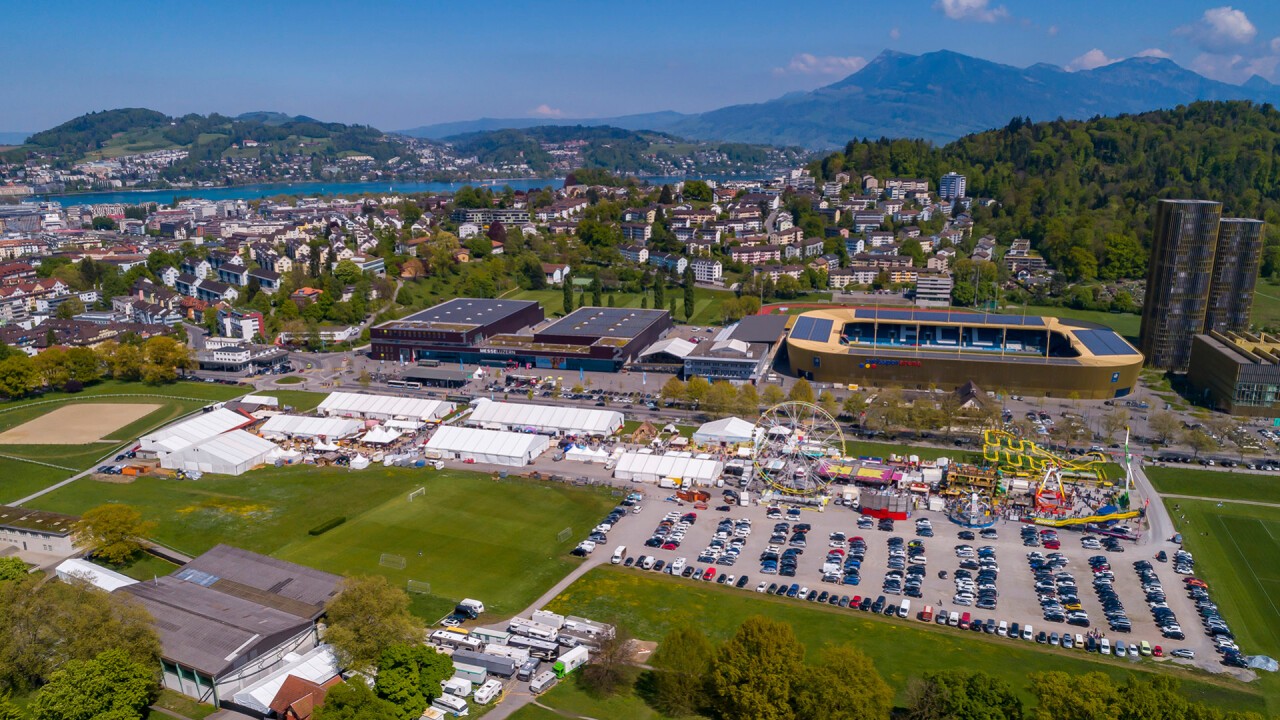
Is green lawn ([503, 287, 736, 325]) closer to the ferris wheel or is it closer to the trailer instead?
the ferris wheel

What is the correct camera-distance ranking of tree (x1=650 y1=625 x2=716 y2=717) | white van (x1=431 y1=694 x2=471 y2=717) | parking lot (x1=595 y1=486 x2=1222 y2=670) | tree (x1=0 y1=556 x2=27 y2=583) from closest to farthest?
tree (x1=650 y1=625 x2=716 y2=717) < white van (x1=431 y1=694 x2=471 y2=717) < tree (x1=0 y1=556 x2=27 y2=583) < parking lot (x1=595 y1=486 x2=1222 y2=670)

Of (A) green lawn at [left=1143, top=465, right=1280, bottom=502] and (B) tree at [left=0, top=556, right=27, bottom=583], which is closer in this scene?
(B) tree at [left=0, top=556, right=27, bottom=583]

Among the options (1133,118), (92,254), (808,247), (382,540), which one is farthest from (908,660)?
(1133,118)

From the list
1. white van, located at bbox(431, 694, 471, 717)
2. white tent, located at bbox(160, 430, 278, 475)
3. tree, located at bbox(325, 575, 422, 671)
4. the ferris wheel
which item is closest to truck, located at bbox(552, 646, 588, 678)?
white van, located at bbox(431, 694, 471, 717)

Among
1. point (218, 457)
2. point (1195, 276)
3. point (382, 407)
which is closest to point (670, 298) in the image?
point (382, 407)

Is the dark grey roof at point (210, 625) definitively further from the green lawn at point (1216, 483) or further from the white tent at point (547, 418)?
the green lawn at point (1216, 483)

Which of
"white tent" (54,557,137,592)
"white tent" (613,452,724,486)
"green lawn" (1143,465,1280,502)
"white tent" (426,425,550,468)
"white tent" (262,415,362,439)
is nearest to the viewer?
"white tent" (54,557,137,592)

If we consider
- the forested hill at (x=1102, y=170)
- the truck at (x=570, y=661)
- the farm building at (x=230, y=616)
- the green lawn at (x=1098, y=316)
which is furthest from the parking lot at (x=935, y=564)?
the forested hill at (x=1102, y=170)
